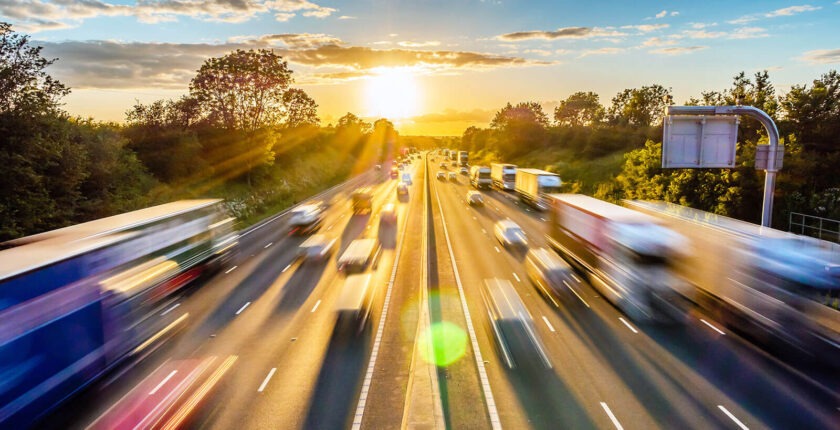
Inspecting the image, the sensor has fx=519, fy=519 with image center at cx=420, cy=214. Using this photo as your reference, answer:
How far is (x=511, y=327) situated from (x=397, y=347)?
422 centimetres

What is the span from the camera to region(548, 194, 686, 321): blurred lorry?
63.5ft

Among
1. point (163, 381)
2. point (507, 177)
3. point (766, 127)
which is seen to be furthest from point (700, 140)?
point (507, 177)

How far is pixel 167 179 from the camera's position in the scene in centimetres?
5228

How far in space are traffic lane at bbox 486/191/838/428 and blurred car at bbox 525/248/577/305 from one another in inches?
148

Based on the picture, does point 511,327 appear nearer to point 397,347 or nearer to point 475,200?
point 397,347

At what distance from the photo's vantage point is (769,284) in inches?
675

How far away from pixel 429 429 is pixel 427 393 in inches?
76.9

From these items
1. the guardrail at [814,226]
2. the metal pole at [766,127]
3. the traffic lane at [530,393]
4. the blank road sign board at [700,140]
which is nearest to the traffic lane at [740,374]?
the traffic lane at [530,393]

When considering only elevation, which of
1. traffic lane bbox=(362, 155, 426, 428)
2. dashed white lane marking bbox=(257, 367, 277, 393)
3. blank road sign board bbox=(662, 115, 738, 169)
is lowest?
dashed white lane marking bbox=(257, 367, 277, 393)

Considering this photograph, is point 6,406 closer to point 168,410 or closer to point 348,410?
point 168,410

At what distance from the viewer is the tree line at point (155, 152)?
28.3 meters

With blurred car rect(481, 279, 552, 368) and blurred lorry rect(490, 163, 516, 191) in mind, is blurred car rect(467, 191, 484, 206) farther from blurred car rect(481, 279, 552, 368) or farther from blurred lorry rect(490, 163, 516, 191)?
blurred car rect(481, 279, 552, 368)

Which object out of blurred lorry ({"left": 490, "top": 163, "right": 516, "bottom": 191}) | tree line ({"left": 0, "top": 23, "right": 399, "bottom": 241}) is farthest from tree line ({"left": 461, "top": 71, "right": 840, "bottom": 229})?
tree line ({"left": 0, "top": 23, "right": 399, "bottom": 241})

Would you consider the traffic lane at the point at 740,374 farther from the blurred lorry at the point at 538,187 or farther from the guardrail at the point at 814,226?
the blurred lorry at the point at 538,187
